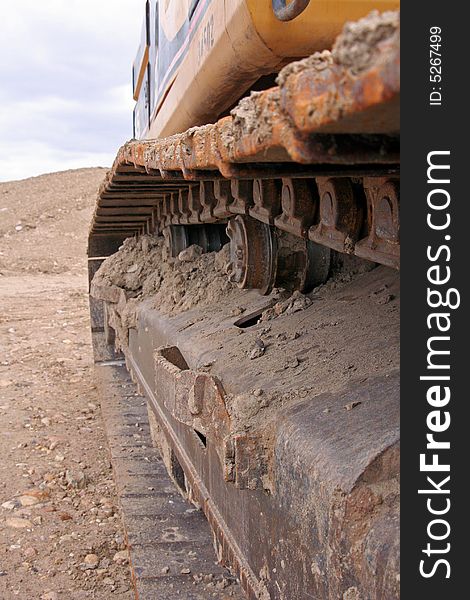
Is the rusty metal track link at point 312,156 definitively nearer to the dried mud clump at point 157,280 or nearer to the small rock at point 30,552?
the dried mud clump at point 157,280

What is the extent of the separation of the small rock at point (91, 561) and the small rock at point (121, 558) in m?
0.08

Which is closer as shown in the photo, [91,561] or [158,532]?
[158,532]

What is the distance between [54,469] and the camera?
4.68 metres

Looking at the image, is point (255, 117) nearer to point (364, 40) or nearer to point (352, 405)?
point (364, 40)

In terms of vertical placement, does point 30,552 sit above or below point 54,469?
below

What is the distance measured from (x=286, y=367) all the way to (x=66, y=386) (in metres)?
4.90

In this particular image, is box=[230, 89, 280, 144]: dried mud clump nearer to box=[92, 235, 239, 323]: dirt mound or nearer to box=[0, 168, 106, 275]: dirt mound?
box=[92, 235, 239, 323]: dirt mound

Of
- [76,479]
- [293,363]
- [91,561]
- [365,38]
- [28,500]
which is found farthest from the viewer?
[76,479]

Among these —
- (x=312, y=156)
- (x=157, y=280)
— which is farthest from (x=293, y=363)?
(x=157, y=280)

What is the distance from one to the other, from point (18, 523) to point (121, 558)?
70cm

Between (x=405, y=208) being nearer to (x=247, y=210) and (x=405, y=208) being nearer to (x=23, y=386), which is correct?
(x=247, y=210)

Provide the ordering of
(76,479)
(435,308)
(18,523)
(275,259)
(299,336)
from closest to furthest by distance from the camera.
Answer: (435,308), (299,336), (275,259), (18,523), (76,479)

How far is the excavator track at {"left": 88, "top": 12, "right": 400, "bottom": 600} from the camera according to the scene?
92cm

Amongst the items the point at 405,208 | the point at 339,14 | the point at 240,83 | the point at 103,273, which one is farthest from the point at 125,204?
the point at 405,208
